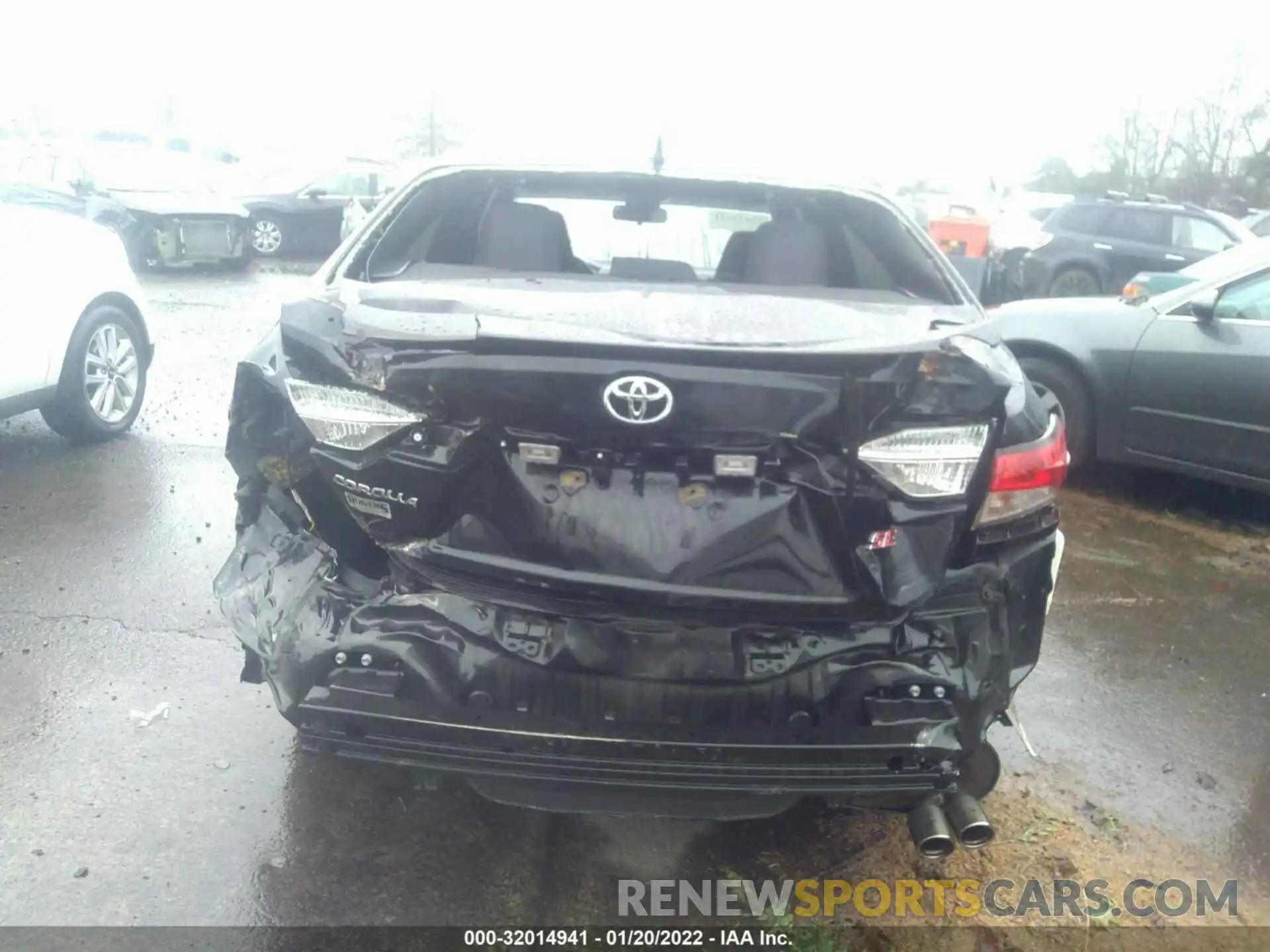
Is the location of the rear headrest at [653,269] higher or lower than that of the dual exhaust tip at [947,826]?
higher

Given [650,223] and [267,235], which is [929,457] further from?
[267,235]

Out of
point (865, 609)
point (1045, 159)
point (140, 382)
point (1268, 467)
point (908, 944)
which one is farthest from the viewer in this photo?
point (1045, 159)

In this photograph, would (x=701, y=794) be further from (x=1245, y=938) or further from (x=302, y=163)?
(x=302, y=163)

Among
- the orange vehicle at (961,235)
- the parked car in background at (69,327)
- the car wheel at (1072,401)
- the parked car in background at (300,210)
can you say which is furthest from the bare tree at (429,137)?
the car wheel at (1072,401)

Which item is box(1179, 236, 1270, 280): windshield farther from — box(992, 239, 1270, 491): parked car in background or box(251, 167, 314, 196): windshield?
box(251, 167, 314, 196): windshield

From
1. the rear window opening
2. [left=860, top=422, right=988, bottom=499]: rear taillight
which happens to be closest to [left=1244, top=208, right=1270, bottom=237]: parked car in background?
the rear window opening

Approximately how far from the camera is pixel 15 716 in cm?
332

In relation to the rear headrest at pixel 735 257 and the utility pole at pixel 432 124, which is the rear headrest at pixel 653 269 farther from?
the utility pole at pixel 432 124

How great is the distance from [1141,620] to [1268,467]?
1469mm

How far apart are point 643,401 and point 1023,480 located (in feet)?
2.89

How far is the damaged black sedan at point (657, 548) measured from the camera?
2.11 meters

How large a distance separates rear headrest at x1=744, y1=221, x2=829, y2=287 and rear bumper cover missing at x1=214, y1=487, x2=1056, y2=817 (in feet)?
4.02

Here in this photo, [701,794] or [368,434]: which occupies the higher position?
[368,434]

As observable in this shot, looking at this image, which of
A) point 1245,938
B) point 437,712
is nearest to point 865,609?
point 437,712
